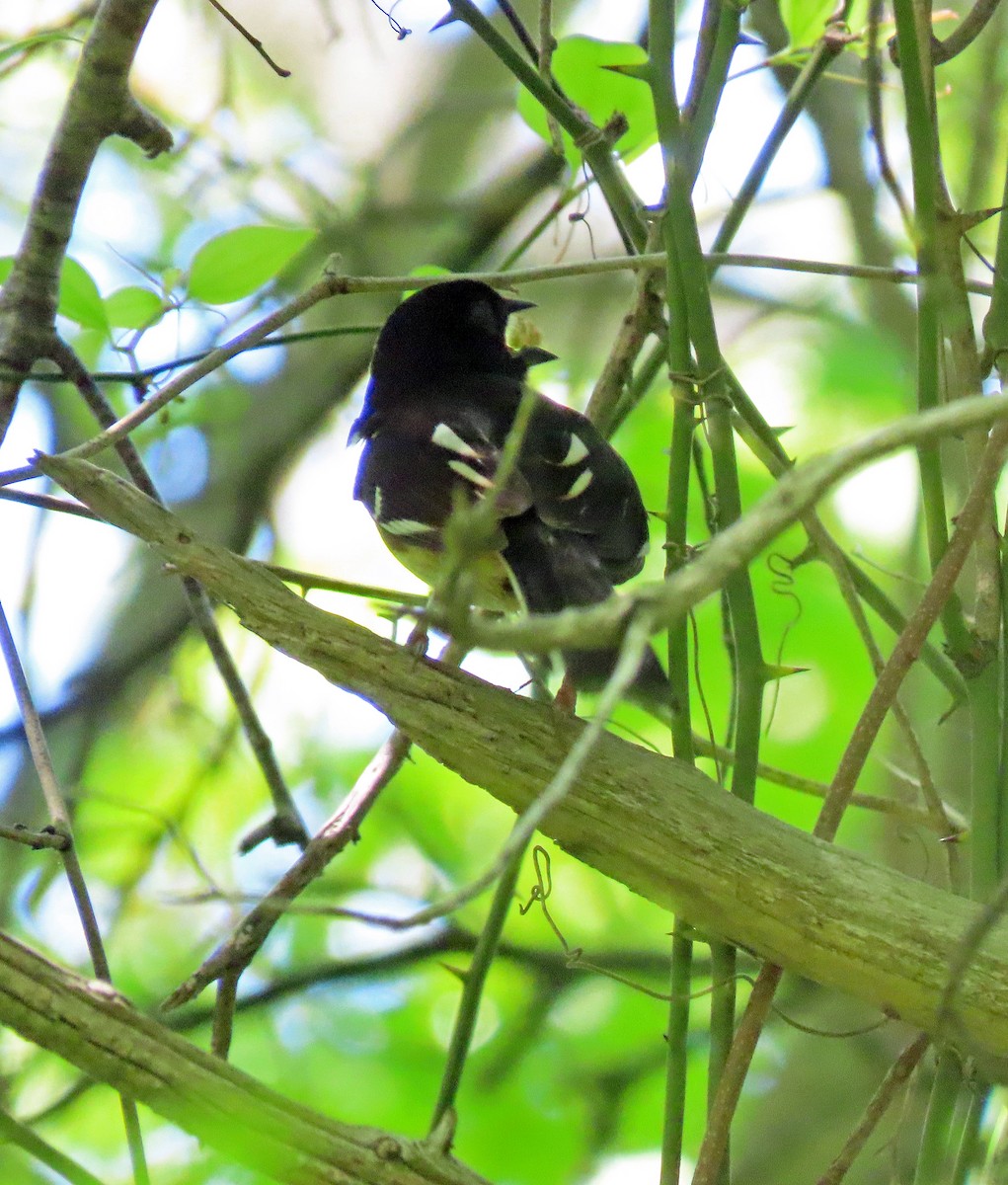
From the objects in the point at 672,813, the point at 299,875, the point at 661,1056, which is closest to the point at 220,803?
the point at 661,1056

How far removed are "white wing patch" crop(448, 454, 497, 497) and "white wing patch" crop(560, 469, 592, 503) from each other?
0.44 ft

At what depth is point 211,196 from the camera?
407 cm

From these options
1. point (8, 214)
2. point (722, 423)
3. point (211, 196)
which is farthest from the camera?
point (8, 214)

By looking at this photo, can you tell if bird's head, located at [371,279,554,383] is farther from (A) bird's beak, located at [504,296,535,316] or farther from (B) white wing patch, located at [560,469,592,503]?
(B) white wing patch, located at [560,469,592,503]

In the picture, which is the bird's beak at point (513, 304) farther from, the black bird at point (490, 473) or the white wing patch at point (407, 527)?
the white wing patch at point (407, 527)

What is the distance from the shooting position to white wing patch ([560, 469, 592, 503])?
1.92 m

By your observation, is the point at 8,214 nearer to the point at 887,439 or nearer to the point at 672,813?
the point at 672,813

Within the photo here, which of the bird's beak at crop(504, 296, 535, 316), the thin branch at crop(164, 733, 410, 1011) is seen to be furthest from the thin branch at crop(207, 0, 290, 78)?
the bird's beak at crop(504, 296, 535, 316)

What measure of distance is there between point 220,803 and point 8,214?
2.09 meters

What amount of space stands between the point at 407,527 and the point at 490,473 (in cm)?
15

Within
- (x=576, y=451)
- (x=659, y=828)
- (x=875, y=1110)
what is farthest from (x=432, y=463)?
(x=875, y=1110)

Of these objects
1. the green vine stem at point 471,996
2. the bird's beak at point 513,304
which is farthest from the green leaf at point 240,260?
the bird's beak at point 513,304

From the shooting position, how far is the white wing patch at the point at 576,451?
2.00 m

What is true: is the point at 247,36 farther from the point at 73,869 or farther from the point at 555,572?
the point at 73,869
